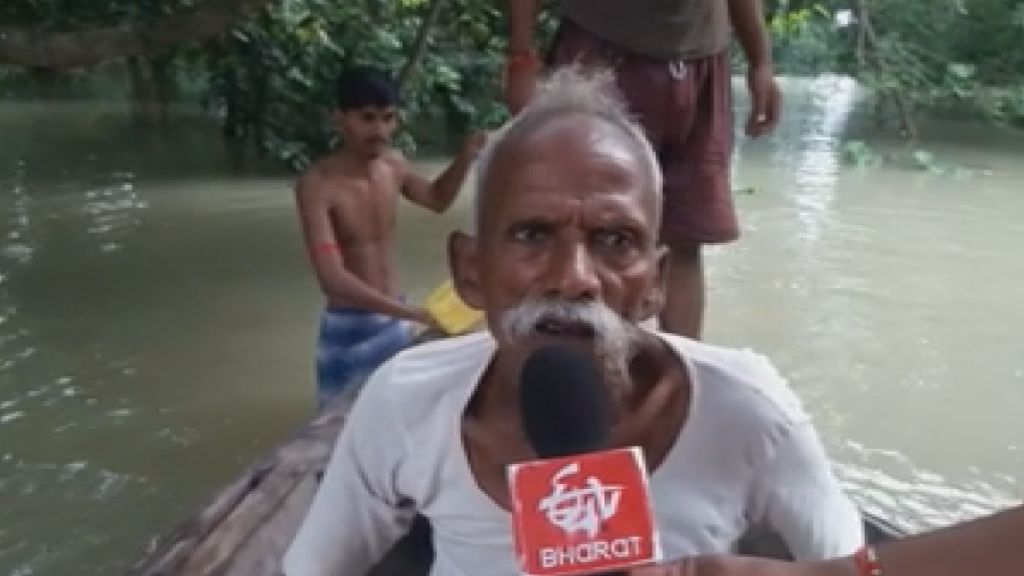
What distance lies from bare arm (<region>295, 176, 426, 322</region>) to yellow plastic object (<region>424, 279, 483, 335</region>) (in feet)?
0.40

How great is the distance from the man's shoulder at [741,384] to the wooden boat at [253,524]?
24.0 inches

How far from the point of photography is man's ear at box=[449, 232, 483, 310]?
1710 millimetres

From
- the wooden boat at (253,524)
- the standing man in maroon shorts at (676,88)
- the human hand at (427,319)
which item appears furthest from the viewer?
the human hand at (427,319)

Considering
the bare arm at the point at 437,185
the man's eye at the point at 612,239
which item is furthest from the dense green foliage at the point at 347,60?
the man's eye at the point at 612,239

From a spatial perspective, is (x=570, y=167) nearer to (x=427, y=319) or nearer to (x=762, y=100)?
(x=762, y=100)

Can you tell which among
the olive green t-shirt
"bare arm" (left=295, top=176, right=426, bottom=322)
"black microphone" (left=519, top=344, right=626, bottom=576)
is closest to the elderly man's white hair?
"black microphone" (left=519, top=344, right=626, bottom=576)

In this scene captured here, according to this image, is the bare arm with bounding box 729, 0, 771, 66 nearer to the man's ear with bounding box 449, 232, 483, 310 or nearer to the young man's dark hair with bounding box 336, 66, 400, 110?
the young man's dark hair with bounding box 336, 66, 400, 110

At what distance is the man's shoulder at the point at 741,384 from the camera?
5.41ft

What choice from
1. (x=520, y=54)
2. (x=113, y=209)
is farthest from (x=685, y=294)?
(x=113, y=209)

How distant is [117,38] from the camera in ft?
16.8

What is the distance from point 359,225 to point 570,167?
2831 millimetres

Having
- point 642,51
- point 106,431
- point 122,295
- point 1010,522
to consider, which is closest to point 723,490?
point 1010,522

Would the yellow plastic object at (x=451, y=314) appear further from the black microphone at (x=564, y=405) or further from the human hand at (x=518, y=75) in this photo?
the black microphone at (x=564, y=405)

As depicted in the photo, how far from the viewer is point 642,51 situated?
3.17m
